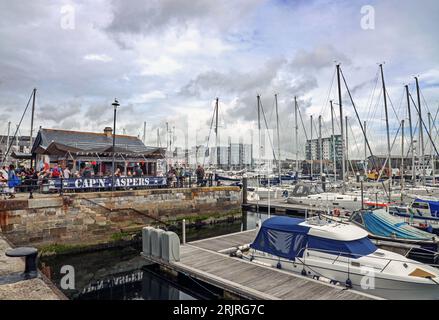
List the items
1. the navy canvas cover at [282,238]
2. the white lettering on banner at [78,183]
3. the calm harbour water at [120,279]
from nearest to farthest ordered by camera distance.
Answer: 1. the navy canvas cover at [282,238]
2. the calm harbour water at [120,279]
3. the white lettering on banner at [78,183]

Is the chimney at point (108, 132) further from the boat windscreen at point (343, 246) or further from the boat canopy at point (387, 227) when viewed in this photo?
the boat windscreen at point (343, 246)

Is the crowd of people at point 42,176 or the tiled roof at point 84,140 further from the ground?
the tiled roof at point 84,140

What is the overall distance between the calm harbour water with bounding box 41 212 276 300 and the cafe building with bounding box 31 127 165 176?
7.05 metres

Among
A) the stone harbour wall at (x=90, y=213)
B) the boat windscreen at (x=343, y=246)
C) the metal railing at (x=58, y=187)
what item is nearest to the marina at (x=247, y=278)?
the boat windscreen at (x=343, y=246)

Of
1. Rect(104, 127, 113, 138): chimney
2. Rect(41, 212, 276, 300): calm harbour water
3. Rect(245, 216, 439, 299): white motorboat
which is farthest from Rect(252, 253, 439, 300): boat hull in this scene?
Rect(104, 127, 113, 138): chimney

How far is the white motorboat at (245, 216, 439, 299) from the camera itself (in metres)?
9.38

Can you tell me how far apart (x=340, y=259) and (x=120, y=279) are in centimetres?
977

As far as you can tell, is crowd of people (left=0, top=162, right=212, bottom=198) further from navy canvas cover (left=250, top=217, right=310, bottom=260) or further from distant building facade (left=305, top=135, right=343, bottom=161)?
distant building facade (left=305, top=135, right=343, bottom=161)

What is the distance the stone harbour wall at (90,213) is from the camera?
50.9 ft

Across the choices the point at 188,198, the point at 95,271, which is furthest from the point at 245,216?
the point at 95,271

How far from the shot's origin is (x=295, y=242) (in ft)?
37.6

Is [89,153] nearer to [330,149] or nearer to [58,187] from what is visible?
[58,187]

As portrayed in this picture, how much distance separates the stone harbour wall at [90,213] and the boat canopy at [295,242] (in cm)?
1025
